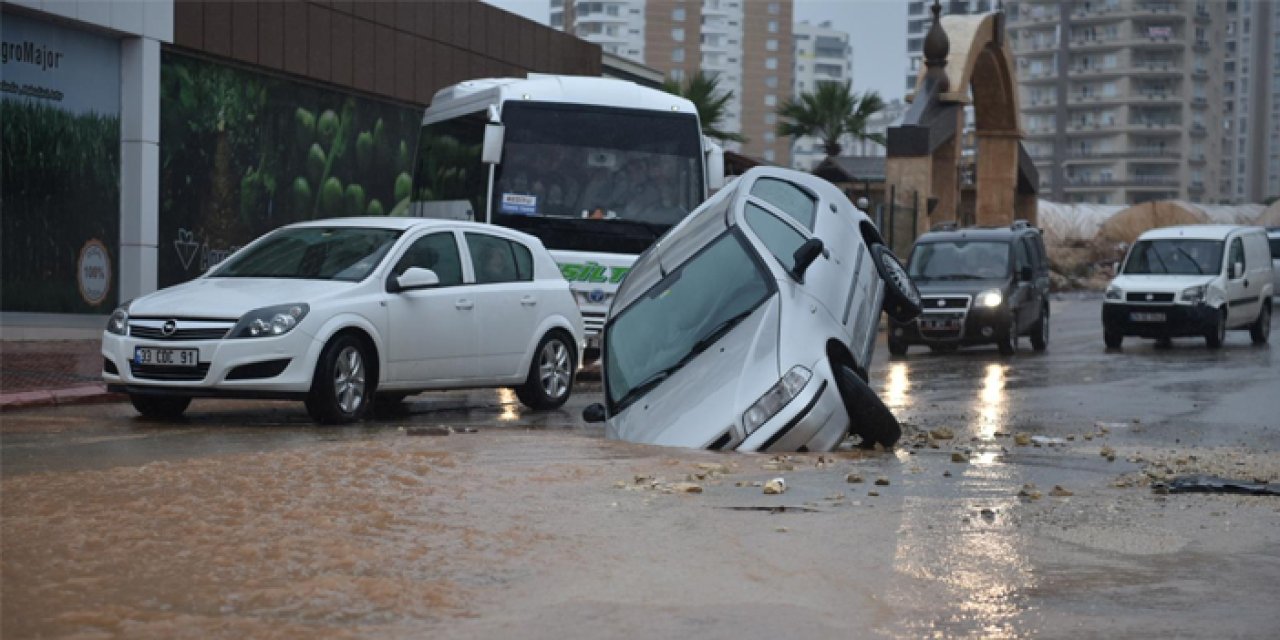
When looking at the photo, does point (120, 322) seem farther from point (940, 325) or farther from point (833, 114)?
point (833, 114)

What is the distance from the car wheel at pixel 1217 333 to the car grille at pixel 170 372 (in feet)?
57.4

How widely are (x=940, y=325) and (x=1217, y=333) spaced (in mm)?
4766

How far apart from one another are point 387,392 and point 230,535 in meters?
6.37

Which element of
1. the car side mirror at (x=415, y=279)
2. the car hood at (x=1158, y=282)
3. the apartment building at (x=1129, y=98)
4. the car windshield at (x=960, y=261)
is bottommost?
the car side mirror at (x=415, y=279)

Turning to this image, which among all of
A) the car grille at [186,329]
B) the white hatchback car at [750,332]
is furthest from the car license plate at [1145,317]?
the car grille at [186,329]

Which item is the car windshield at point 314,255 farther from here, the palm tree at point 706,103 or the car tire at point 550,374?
the palm tree at point 706,103

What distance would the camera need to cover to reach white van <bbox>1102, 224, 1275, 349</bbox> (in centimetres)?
2491

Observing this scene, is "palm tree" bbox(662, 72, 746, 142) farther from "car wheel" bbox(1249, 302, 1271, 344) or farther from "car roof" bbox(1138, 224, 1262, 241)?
"car wheel" bbox(1249, 302, 1271, 344)

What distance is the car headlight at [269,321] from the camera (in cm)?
1188

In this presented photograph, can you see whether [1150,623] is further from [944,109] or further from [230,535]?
[944,109]

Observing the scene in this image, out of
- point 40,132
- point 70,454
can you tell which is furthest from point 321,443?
point 40,132

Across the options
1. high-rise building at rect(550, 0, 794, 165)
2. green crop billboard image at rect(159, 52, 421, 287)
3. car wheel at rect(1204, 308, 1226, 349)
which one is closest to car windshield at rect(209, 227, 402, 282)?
green crop billboard image at rect(159, 52, 421, 287)

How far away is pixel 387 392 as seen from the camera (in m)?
13.1

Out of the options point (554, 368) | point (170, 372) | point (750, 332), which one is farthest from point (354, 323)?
point (750, 332)
